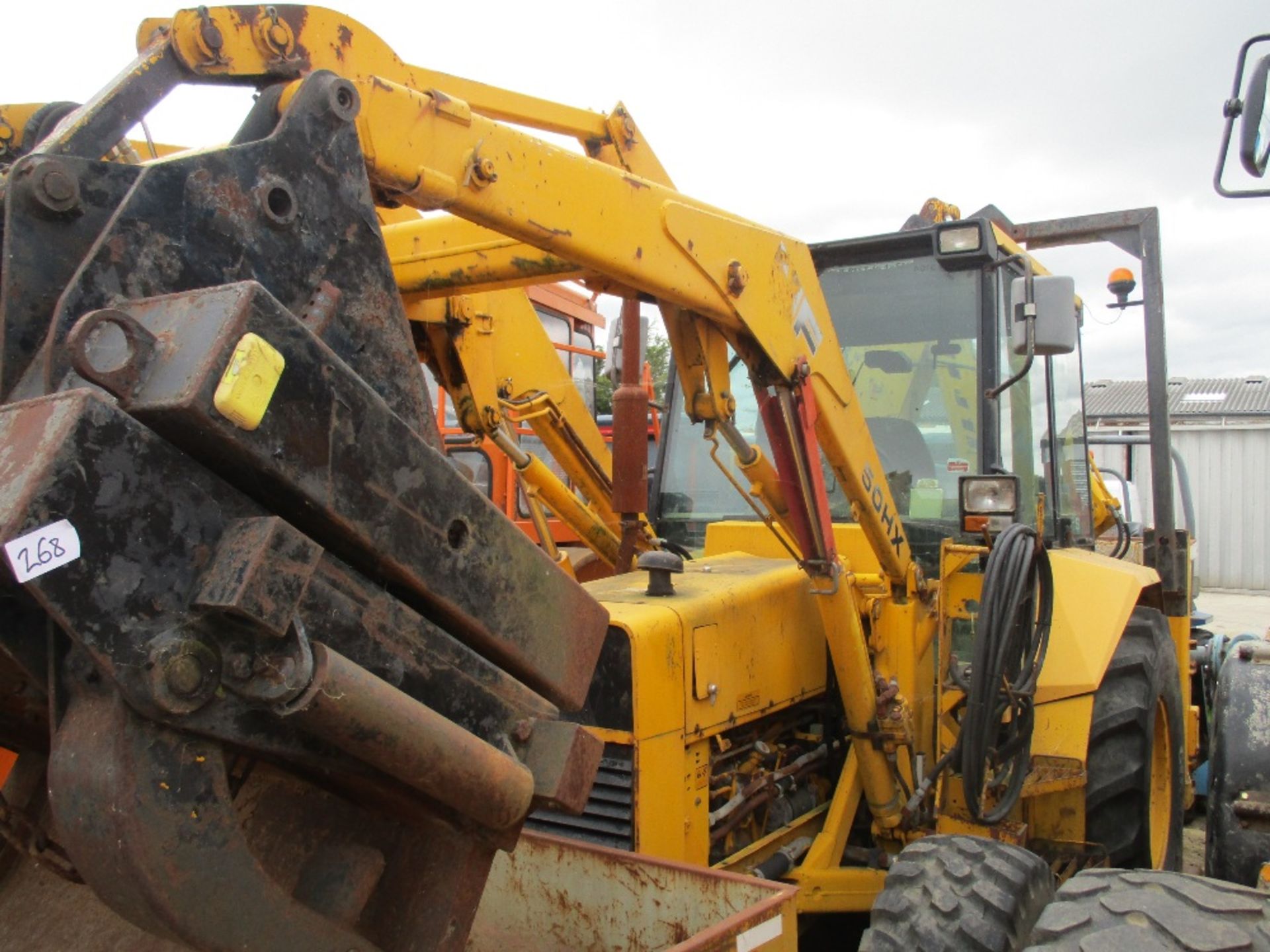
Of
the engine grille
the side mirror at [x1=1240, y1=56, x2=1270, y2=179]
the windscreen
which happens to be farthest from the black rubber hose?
the side mirror at [x1=1240, y1=56, x2=1270, y2=179]

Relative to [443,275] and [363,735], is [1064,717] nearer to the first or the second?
[443,275]

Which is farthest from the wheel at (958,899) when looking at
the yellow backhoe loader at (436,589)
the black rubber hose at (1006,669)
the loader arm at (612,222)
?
the loader arm at (612,222)

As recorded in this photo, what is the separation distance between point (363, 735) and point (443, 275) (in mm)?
1651

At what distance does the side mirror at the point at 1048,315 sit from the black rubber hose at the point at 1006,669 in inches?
22.1

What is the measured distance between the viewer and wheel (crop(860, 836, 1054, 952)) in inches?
108

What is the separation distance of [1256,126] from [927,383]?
1946 millimetres

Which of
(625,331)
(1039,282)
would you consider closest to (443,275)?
(625,331)

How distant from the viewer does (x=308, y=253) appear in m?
1.78

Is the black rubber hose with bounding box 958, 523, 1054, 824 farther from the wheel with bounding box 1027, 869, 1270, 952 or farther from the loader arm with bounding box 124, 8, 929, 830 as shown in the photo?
→ the wheel with bounding box 1027, 869, 1270, 952

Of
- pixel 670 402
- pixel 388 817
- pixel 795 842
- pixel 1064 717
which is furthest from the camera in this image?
pixel 670 402

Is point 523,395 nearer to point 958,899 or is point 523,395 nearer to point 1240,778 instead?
point 958,899

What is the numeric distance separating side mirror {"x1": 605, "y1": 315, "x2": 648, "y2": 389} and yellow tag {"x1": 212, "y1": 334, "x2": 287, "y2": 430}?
2.38 meters

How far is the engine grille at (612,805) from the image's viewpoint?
294 centimetres

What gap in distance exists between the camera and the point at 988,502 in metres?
3.58
